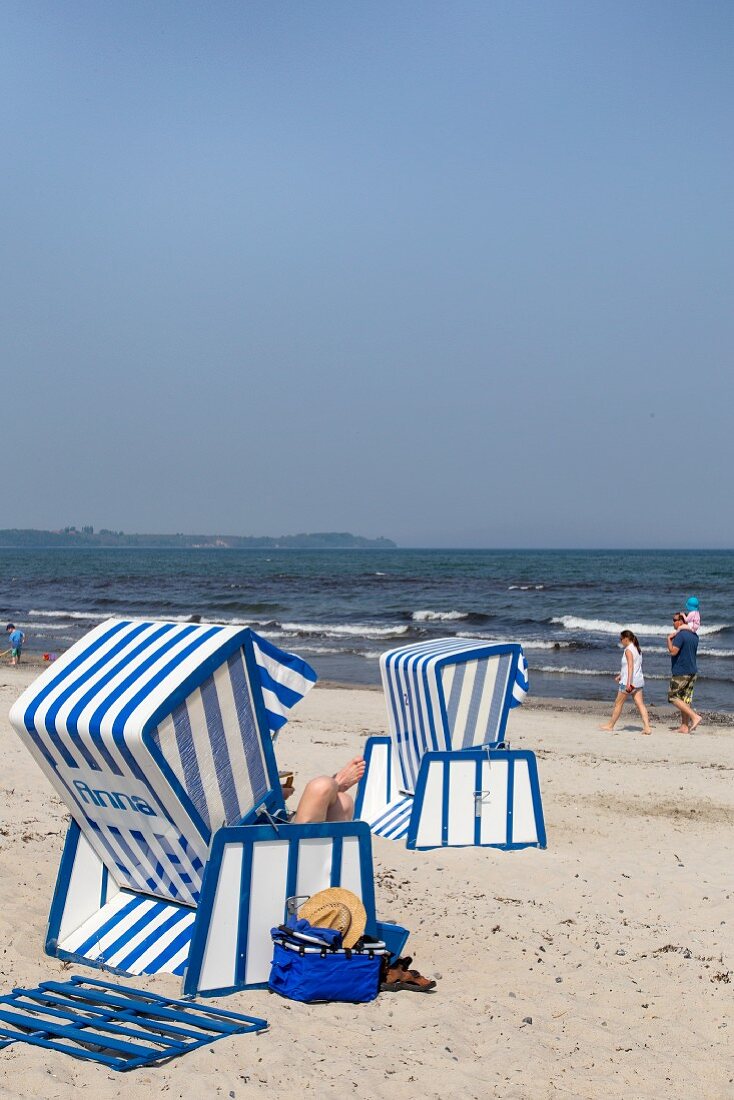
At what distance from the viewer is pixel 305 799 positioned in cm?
539

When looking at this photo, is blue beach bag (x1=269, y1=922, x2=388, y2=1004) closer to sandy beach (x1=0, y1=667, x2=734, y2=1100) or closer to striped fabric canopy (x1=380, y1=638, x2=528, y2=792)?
sandy beach (x1=0, y1=667, x2=734, y2=1100)

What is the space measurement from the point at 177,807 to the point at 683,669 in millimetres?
10969

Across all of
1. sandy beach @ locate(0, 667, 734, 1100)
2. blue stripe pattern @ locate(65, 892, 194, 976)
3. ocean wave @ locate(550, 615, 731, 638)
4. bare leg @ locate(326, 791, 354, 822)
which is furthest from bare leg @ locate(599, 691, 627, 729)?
ocean wave @ locate(550, 615, 731, 638)

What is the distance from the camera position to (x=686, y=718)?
14.7 m

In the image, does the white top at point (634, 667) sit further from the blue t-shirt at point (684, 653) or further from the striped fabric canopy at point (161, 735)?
the striped fabric canopy at point (161, 735)

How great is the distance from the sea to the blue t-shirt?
3.69 meters

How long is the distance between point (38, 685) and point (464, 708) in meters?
3.87

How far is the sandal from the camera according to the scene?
4910mm

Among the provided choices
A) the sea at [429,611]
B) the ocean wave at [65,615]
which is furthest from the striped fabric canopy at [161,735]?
the ocean wave at [65,615]

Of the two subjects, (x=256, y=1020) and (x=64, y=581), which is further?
(x=64, y=581)

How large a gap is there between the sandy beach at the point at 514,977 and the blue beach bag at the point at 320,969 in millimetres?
85

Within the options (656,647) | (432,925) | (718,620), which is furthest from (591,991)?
(718,620)

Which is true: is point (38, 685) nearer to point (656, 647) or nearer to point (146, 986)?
point (146, 986)

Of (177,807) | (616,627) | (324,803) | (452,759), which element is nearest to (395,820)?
(452,759)
